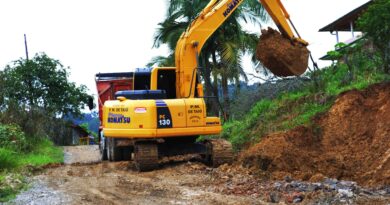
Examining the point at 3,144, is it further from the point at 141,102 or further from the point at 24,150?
the point at 141,102

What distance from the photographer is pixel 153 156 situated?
1154cm

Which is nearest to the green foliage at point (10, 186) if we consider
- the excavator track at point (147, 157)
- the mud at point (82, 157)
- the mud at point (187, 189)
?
the mud at point (187, 189)

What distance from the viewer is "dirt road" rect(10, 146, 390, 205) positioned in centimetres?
702

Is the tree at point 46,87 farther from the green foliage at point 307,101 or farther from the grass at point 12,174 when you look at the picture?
the green foliage at point 307,101

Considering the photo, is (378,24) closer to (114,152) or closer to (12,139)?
(114,152)

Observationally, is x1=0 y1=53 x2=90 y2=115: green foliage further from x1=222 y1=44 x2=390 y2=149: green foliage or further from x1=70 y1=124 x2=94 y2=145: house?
x1=222 y1=44 x2=390 y2=149: green foliage

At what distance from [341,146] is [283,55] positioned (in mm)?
2951

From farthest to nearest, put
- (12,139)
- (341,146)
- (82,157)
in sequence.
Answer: (82,157)
(12,139)
(341,146)

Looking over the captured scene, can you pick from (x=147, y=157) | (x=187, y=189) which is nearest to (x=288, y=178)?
(x=187, y=189)

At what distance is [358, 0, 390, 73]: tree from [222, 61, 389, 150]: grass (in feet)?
2.56

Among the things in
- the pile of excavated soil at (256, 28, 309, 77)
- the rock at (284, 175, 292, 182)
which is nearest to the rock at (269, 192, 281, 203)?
the rock at (284, 175, 292, 182)

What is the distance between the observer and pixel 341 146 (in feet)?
33.2

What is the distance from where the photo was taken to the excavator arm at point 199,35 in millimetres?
12539

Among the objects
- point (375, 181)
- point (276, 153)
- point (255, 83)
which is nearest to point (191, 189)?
point (276, 153)
